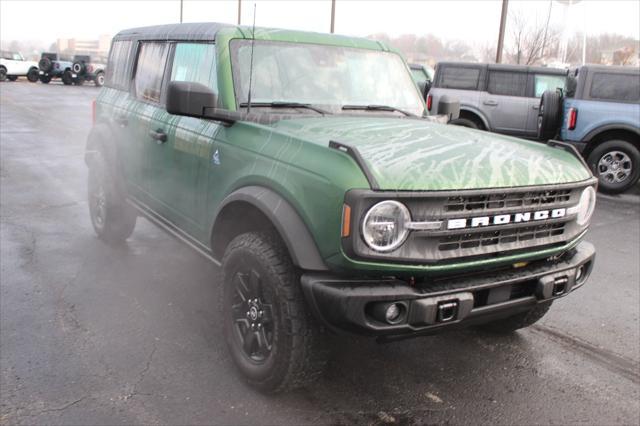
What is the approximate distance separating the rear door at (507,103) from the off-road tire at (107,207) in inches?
340

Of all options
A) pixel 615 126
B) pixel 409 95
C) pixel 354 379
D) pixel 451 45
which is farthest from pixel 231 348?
pixel 451 45

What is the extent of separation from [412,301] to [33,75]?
1519 inches

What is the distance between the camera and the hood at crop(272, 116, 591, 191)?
2748 mm

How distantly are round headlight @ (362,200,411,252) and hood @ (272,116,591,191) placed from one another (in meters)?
0.09

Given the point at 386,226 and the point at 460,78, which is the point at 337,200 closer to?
the point at 386,226

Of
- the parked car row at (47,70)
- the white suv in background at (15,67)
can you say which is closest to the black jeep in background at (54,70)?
the parked car row at (47,70)

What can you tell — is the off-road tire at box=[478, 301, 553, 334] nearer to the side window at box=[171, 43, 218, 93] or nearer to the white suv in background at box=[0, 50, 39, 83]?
the side window at box=[171, 43, 218, 93]

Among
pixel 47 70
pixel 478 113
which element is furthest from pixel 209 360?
pixel 47 70

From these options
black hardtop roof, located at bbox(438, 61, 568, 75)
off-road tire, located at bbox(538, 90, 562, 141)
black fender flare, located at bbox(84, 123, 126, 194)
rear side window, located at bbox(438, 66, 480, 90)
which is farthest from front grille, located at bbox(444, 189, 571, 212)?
rear side window, located at bbox(438, 66, 480, 90)

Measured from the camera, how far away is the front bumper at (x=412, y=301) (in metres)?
2.64

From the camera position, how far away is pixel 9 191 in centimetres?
791

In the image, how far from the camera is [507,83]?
12.3 meters

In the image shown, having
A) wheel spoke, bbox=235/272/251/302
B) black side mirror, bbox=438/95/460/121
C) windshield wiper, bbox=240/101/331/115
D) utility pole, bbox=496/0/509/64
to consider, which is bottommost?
wheel spoke, bbox=235/272/251/302

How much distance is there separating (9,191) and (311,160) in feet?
21.1
